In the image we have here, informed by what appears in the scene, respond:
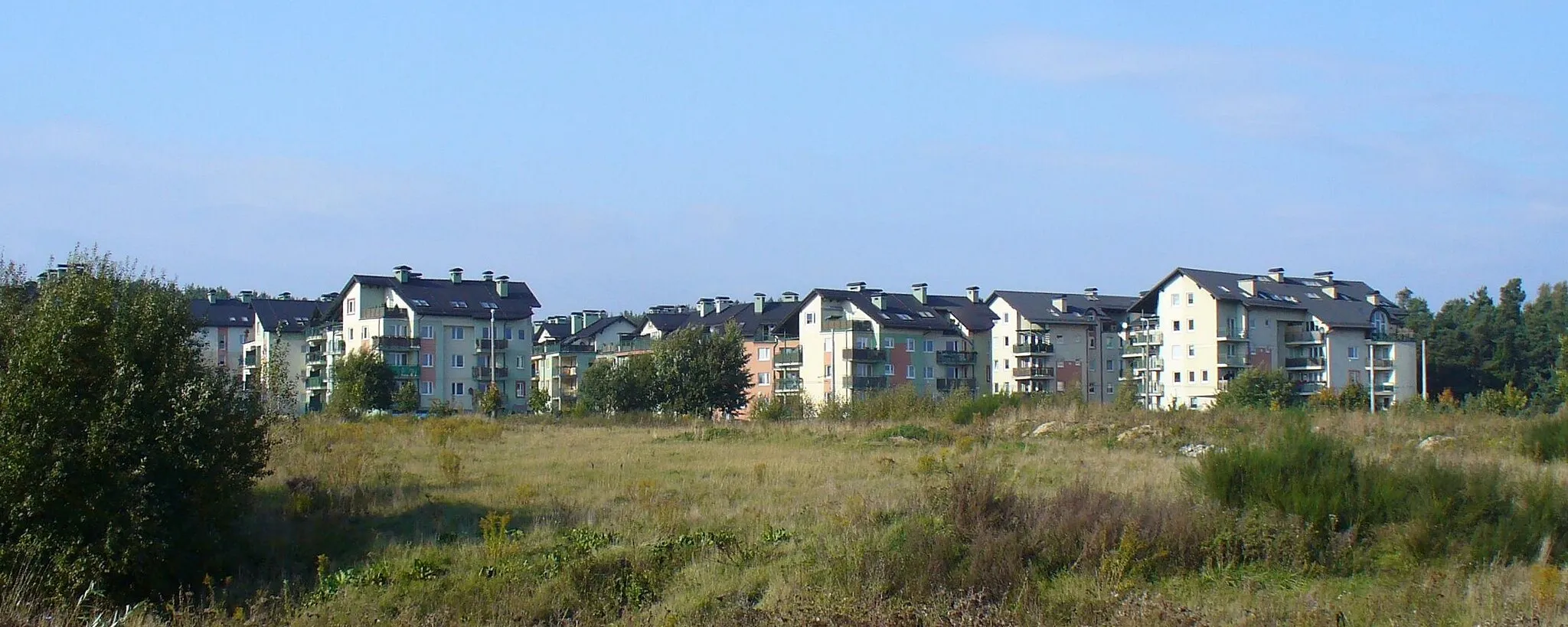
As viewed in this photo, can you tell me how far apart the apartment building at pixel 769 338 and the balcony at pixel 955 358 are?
360 inches

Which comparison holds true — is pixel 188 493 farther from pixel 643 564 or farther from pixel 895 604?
pixel 895 604

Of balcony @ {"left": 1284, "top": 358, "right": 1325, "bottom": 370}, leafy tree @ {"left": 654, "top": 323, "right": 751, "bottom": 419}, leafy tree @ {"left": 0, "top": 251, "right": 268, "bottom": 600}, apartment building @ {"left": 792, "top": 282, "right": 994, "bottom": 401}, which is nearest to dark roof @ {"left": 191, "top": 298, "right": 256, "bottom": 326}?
leafy tree @ {"left": 654, "top": 323, "right": 751, "bottom": 419}

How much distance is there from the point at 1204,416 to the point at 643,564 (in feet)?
72.4

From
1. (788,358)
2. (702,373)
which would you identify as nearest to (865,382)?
(788,358)

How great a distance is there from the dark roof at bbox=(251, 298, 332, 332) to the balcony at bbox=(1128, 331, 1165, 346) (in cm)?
5260

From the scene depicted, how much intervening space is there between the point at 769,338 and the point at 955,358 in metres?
12.9

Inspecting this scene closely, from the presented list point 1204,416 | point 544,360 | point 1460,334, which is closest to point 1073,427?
point 1204,416

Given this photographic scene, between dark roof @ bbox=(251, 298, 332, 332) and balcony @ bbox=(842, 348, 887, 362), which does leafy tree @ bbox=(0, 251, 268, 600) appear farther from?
dark roof @ bbox=(251, 298, 332, 332)

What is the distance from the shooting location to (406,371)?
7344 centimetres

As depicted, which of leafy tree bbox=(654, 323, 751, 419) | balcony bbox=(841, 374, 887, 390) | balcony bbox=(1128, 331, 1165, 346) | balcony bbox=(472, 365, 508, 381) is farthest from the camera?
balcony bbox=(1128, 331, 1165, 346)

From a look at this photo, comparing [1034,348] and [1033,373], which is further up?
[1034,348]

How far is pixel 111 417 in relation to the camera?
15305 mm

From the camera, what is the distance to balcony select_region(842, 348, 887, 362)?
3049 inches

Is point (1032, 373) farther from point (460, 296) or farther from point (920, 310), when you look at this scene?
point (460, 296)
